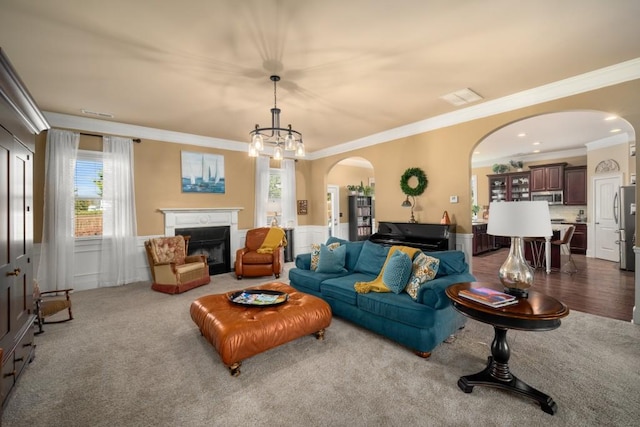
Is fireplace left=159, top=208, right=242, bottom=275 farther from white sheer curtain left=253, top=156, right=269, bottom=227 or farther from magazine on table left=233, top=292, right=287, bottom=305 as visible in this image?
magazine on table left=233, top=292, right=287, bottom=305

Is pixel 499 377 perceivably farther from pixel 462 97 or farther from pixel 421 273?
pixel 462 97

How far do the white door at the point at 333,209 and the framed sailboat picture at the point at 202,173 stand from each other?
3.55 metres

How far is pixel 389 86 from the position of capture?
3.62 meters

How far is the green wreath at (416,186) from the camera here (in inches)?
199

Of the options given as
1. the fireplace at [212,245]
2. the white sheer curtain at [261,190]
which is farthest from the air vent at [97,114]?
the white sheer curtain at [261,190]

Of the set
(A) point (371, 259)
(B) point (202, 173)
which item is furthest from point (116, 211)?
(A) point (371, 259)

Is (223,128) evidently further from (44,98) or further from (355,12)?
(355,12)

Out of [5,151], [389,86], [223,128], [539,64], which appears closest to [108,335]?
[5,151]

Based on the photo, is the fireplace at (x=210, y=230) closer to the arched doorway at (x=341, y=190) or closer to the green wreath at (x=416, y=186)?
the arched doorway at (x=341, y=190)

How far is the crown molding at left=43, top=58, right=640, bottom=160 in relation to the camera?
328 cm

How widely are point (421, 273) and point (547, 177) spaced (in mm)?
7926

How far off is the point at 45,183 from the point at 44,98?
131 centimetres

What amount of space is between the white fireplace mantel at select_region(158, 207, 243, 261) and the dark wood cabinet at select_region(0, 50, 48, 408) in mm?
2893

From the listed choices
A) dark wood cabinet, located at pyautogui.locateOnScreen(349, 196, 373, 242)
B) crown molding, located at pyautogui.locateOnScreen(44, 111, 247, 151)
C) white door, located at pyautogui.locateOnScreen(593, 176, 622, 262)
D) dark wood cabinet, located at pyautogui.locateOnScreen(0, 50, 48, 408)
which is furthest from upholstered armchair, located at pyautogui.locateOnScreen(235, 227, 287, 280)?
white door, located at pyautogui.locateOnScreen(593, 176, 622, 262)
